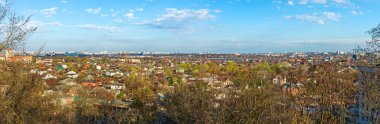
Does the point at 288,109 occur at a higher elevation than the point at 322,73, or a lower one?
lower

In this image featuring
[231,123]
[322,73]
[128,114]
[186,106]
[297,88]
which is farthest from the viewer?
[128,114]

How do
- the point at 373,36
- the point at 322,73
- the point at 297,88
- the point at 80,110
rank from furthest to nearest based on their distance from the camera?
the point at 80,110 < the point at 297,88 < the point at 322,73 < the point at 373,36

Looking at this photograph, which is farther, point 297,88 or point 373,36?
point 297,88

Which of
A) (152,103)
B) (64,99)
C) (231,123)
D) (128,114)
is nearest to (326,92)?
(231,123)

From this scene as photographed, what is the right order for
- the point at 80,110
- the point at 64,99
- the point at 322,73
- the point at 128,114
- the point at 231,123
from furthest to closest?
the point at 64,99
the point at 80,110
the point at 128,114
the point at 322,73
the point at 231,123

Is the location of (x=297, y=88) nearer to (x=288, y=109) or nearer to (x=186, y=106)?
(x=288, y=109)

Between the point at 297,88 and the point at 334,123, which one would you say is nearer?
the point at 334,123

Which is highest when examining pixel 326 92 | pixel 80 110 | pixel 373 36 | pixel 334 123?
pixel 373 36

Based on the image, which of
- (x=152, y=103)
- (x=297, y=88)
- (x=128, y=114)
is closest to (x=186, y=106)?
(x=128, y=114)

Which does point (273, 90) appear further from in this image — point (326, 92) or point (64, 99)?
point (64, 99)
